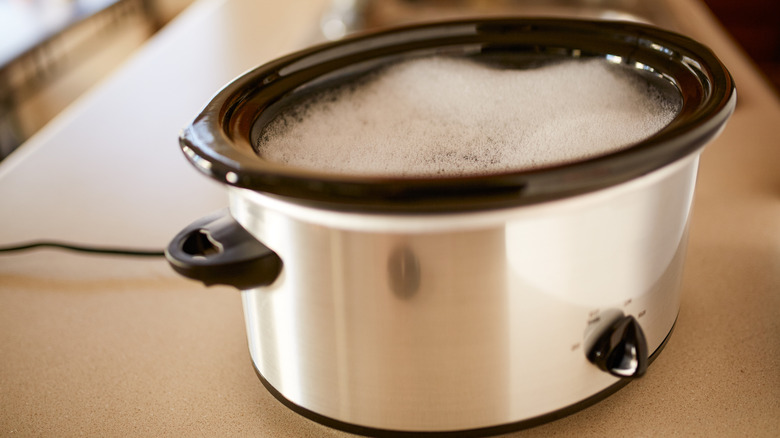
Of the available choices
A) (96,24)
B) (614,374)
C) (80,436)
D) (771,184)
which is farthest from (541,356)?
(96,24)

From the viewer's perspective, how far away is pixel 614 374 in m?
0.38

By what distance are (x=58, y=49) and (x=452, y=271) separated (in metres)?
2.44

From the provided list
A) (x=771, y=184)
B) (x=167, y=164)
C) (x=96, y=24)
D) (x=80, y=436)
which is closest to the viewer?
(x=80, y=436)

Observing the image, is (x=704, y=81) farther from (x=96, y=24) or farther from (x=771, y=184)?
(x=96, y=24)

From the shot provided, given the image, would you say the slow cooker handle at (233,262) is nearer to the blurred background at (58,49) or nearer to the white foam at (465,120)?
the white foam at (465,120)

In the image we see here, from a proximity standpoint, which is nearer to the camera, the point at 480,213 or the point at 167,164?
the point at 480,213

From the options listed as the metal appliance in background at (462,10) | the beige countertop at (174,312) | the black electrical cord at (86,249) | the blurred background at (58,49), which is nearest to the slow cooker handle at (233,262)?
the beige countertop at (174,312)

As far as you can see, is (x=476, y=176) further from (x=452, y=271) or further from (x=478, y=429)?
(x=478, y=429)

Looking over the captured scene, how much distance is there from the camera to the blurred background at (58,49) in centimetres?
198

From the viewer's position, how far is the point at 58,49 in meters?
2.35

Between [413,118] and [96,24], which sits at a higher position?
[413,118]

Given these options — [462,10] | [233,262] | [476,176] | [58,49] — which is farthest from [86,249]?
[58,49]

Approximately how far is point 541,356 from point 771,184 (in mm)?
476

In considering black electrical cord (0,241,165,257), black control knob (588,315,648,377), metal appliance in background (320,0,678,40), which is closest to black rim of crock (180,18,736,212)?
black control knob (588,315,648,377)
